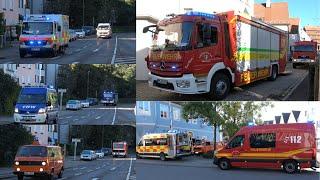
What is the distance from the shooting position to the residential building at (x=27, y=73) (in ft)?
26.0

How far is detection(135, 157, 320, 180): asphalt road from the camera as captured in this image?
767cm

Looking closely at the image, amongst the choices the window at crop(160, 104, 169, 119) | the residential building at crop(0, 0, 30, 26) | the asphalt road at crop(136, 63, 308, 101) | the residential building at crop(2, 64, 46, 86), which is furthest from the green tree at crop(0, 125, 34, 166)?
the window at crop(160, 104, 169, 119)

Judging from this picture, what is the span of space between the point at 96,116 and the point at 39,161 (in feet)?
3.02

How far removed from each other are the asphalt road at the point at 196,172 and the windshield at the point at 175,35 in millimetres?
1455

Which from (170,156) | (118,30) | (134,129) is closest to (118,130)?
(134,129)

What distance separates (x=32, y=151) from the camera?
798cm

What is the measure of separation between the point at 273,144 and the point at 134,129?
1.74 metres

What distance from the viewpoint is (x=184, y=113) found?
25.5 ft

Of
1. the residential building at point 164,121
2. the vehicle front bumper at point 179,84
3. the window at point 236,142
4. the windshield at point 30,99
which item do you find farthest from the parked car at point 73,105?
the window at point 236,142

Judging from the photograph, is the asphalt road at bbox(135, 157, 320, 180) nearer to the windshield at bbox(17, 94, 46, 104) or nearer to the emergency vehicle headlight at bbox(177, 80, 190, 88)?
the emergency vehicle headlight at bbox(177, 80, 190, 88)

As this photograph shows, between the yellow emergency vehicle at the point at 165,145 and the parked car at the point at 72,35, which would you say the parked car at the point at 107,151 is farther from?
the parked car at the point at 72,35

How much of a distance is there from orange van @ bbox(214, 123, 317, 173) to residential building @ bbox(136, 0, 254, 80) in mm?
1421

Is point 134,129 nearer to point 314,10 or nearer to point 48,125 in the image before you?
point 48,125

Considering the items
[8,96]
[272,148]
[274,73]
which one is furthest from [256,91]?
[8,96]
